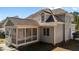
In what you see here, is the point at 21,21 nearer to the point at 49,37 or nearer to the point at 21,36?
the point at 21,36

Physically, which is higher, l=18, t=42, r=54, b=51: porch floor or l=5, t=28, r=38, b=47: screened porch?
l=5, t=28, r=38, b=47: screened porch

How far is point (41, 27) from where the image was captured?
3.13m

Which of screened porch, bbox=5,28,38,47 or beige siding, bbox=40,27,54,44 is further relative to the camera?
beige siding, bbox=40,27,54,44

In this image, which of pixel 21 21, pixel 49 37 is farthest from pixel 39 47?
pixel 21 21

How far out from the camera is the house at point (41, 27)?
284 cm

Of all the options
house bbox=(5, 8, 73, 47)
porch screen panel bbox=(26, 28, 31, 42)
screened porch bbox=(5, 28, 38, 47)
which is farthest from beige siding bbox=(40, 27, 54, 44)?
porch screen panel bbox=(26, 28, 31, 42)

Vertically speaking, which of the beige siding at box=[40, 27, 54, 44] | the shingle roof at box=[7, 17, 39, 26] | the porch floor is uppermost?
the shingle roof at box=[7, 17, 39, 26]

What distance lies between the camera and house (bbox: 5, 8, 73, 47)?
284 cm

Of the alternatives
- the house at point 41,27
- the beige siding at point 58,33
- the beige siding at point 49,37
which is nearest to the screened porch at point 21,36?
the house at point 41,27

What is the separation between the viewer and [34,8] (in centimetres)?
296

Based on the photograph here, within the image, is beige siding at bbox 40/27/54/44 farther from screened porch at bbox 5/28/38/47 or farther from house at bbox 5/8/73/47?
screened porch at bbox 5/28/38/47

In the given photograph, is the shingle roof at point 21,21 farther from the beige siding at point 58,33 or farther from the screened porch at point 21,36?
the beige siding at point 58,33

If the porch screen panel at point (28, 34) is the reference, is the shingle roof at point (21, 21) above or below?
above

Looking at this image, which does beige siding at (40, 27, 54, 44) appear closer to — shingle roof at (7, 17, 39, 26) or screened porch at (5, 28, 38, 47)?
screened porch at (5, 28, 38, 47)
